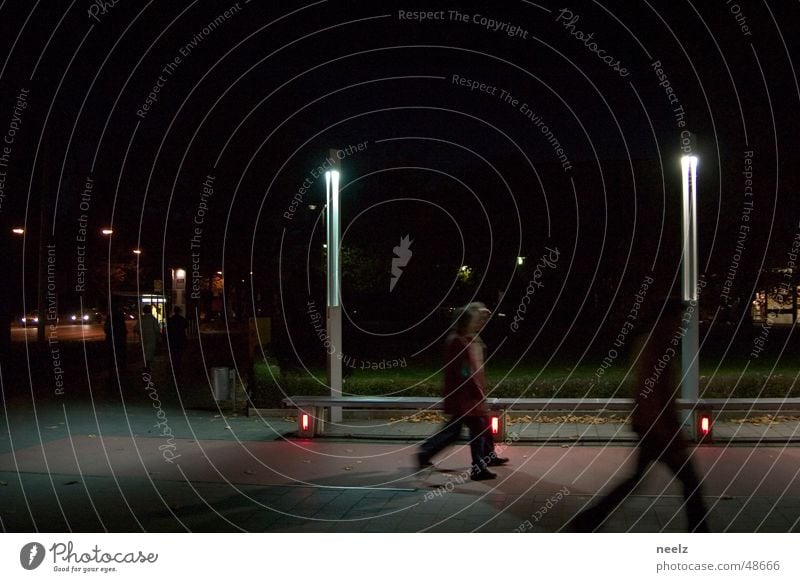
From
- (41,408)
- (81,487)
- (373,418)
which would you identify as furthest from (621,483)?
(41,408)

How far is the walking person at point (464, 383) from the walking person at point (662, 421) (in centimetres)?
231

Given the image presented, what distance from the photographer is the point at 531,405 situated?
36.8ft

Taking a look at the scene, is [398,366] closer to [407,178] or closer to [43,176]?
[407,178]

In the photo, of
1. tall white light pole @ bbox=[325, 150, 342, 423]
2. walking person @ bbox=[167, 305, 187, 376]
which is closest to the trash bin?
tall white light pole @ bbox=[325, 150, 342, 423]

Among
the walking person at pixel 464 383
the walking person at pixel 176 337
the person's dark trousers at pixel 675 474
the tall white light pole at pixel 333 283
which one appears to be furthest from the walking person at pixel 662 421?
the walking person at pixel 176 337

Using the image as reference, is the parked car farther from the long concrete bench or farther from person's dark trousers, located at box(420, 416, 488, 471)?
person's dark trousers, located at box(420, 416, 488, 471)

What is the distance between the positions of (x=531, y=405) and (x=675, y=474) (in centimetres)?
494

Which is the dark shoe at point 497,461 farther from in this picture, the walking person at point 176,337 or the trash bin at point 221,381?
the walking person at point 176,337

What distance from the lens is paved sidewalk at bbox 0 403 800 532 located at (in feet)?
23.7

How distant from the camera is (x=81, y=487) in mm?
8562

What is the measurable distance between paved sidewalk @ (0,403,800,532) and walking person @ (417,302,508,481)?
21.5 inches

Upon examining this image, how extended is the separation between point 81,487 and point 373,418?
542cm

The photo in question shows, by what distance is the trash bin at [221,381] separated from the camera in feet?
45.3
